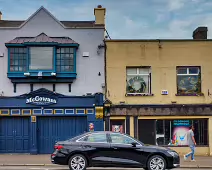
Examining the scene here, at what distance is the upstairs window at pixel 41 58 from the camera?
2394cm

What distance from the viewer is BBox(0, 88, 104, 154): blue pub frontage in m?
24.0

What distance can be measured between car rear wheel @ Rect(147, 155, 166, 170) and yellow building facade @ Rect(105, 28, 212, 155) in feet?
26.5

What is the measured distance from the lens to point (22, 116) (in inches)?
956

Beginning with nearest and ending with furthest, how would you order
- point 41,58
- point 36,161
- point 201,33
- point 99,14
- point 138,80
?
1. point 36,161
2. point 41,58
3. point 138,80
4. point 99,14
5. point 201,33

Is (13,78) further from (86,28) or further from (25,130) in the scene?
(86,28)

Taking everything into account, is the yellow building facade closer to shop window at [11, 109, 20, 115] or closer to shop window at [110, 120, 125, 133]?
shop window at [110, 120, 125, 133]

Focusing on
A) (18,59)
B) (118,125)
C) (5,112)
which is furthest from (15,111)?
(118,125)

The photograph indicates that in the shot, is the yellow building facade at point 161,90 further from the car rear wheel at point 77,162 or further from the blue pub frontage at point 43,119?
the car rear wheel at point 77,162

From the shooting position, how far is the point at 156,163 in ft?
52.3

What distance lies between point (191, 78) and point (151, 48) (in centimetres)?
284

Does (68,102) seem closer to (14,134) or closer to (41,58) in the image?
(41,58)

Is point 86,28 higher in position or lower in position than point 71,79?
higher

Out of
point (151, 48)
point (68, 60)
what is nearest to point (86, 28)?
point (68, 60)

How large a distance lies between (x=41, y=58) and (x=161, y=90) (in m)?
6.94
